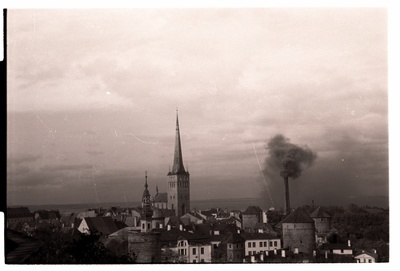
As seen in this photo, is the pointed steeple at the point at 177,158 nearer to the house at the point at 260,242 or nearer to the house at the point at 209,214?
the house at the point at 209,214

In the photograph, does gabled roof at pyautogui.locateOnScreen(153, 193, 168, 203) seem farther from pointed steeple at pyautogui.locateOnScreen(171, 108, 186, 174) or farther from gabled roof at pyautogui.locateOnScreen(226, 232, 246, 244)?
gabled roof at pyautogui.locateOnScreen(226, 232, 246, 244)

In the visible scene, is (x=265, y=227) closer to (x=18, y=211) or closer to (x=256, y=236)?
(x=256, y=236)

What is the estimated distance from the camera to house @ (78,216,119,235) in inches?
575

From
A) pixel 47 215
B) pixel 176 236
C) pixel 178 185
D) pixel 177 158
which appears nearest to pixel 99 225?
pixel 47 215

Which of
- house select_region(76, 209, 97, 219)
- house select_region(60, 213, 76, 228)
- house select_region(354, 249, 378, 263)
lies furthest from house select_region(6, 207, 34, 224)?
house select_region(354, 249, 378, 263)

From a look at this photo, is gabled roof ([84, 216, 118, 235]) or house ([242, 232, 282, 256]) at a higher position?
gabled roof ([84, 216, 118, 235])

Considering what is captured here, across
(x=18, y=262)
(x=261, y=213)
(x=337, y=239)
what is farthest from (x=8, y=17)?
(x=337, y=239)

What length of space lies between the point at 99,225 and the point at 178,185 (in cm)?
199

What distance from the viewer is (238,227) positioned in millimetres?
15070

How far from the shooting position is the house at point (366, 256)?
1329cm

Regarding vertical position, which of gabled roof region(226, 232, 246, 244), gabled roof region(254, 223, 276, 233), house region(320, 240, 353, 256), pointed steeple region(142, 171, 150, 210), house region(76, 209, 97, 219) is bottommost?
house region(320, 240, 353, 256)

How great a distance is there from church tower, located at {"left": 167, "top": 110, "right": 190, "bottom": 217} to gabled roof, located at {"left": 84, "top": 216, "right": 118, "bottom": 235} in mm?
1421

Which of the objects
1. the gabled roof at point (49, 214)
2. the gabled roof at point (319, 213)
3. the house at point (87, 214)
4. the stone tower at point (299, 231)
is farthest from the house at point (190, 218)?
the gabled roof at point (49, 214)

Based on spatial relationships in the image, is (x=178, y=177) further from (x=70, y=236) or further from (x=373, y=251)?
(x=373, y=251)
